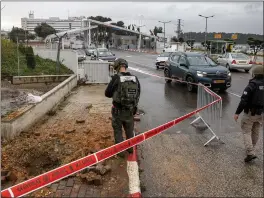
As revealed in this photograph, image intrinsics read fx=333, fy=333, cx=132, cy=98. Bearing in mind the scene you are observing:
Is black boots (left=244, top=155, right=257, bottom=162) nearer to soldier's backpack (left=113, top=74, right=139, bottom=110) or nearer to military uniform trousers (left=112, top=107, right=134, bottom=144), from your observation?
military uniform trousers (left=112, top=107, right=134, bottom=144)

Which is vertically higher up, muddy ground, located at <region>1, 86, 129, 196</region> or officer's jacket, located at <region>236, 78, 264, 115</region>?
officer's jacket, located at <region>236, 78, 264, 115</region>

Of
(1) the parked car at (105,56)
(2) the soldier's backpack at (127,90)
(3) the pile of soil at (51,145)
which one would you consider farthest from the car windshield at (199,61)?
(1) the parked car at (105,56)

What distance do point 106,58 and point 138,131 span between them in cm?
2013

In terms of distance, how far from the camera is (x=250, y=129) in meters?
6.02

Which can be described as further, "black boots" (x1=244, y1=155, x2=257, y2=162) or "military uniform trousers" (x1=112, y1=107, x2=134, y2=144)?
"black boots" (x1=244, y1=155, x2=257, y2=162)

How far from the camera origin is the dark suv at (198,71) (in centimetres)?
1425

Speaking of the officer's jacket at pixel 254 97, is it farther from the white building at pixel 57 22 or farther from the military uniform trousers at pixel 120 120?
the white building at pixel 57 22

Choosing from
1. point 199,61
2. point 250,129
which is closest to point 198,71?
point 199,61

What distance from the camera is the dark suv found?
561 inches

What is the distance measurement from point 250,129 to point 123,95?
8.20 feet

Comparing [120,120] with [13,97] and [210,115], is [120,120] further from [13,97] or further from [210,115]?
[13,97]

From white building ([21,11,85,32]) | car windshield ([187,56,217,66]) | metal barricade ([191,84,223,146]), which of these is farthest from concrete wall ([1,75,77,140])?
white building ([21,11,85,32])

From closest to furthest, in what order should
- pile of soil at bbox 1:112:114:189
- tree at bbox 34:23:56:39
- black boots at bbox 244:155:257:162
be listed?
pile of soil at bbox 1:112:114:189, black boots at bbox 244:155:257:162, tree at bbox 34:23:56:39

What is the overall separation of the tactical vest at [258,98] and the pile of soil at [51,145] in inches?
106
